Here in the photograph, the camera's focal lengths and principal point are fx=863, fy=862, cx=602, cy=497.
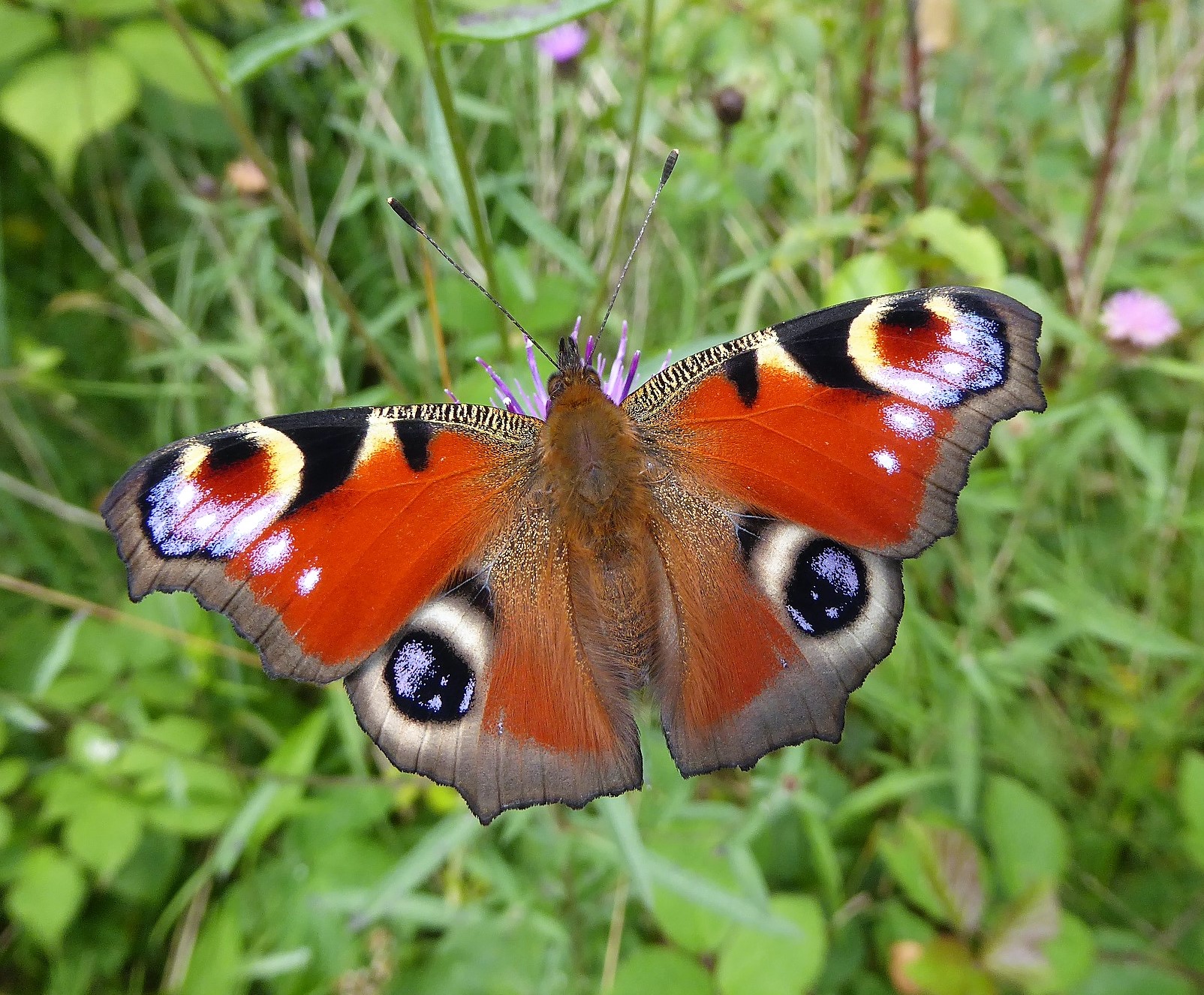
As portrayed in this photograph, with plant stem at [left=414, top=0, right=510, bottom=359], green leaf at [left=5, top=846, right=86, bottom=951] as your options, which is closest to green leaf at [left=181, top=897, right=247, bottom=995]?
green leaf at [left=5, top=846, right=86, bottom=951]

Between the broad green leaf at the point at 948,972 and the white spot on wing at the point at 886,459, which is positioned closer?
the white spot on wing at the point at 886,459

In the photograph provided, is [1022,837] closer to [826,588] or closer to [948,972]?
[948,972]

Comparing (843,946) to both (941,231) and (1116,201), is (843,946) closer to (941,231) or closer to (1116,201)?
(941,231)

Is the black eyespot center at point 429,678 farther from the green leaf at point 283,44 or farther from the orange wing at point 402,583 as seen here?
the green leaf at point 283,44

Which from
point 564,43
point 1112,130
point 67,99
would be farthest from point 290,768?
point 1112,130

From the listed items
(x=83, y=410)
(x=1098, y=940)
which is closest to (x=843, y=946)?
(x=1098, y=940)

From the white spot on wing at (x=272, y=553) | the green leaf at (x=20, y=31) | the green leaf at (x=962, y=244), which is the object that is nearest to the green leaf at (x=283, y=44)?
the white spot on wing at (x=272, y=553)
